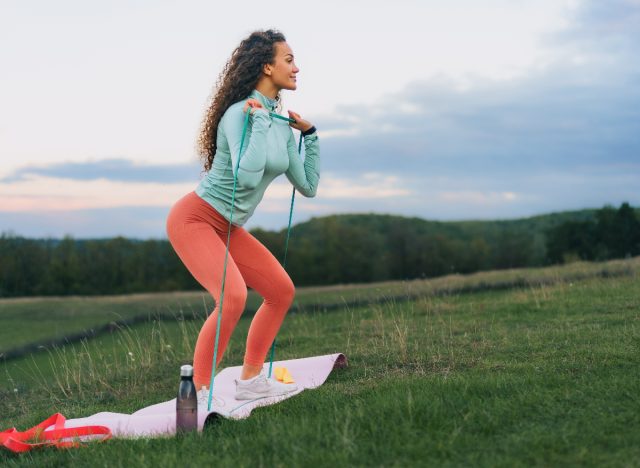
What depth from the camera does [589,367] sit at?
21.2 feet

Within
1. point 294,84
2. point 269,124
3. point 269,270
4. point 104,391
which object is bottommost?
point 104,391

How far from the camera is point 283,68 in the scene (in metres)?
6.15

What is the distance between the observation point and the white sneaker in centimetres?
625

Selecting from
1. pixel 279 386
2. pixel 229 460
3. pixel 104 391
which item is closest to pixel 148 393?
pixel 104 391

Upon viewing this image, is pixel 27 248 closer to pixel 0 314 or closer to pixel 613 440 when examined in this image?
pixel 0 314

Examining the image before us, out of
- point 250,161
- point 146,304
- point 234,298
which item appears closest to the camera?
point 250,161

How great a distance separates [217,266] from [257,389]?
3.81 feet

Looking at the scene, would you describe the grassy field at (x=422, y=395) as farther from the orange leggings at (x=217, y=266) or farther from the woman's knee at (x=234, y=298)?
the woman's knee at (x=234, y=298)

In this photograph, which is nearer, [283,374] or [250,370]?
[250,370]

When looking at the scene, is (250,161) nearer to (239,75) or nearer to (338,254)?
(239,75)

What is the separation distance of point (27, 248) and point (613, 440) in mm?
18495

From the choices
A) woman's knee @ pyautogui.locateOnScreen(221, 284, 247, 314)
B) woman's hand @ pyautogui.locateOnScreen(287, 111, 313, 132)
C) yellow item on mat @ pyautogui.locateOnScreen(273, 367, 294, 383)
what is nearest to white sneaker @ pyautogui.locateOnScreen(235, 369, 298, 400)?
yellow item on mat @ pyautogui.locateOnScreen(273, 367, 294, 383)

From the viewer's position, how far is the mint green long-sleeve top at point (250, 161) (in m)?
5.62

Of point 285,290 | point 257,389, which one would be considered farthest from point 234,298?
point 257,389
